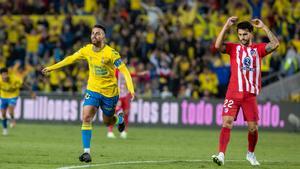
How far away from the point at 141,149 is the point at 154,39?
51.2 feet

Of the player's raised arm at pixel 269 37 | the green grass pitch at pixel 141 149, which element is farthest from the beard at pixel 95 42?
the player's raised arm at pixel 269 37

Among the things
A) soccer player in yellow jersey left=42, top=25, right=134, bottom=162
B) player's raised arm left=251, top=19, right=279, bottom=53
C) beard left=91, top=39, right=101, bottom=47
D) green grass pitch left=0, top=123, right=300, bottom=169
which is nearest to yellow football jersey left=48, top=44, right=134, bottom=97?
soccer player in yellow jersey left=42, top=25, right=134, bottom=162

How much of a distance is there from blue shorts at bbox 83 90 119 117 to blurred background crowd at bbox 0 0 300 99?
15.7m

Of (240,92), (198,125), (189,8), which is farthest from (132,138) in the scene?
(189,8)

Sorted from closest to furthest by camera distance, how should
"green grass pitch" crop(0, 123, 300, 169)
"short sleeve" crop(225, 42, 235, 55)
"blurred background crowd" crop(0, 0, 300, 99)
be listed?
1. "green grass pitch" crop(0, 123, 300, 169)
2. "short sleeve" crop(225, 42, 235, 55)
3. "blurred background crowd" crop(0, 0, 300, 99)

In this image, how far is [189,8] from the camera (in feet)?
119

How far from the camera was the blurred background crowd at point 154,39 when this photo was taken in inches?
1310

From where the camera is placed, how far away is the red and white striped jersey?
601 inches

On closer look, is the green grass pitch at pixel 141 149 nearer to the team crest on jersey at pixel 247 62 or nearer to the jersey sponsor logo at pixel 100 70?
the jersey sponsor logo at pixel 100 70

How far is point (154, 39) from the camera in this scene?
35.1m

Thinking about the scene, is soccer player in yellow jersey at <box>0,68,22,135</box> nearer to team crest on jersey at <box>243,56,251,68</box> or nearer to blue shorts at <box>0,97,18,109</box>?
blue shorts at <box>0,97,18,109</box>

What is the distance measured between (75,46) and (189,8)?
16.2 feet

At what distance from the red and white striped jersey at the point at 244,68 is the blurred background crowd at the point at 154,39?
16750mm

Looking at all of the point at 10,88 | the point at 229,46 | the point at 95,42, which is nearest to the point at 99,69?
the point at 95,42
